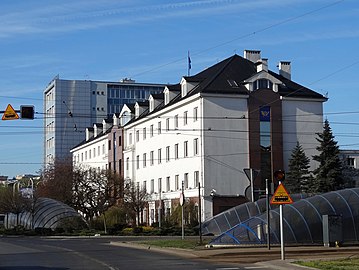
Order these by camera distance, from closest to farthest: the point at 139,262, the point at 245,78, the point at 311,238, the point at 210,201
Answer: the point at 139,262 < the point at 311,238 < the point at 210,201 < the point at 245,78

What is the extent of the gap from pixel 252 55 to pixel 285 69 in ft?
13.9

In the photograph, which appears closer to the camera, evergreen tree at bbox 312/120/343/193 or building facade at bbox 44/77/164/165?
evergreen tree at bbox 312/120/343/193

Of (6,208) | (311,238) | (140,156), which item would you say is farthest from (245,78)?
(311,238)

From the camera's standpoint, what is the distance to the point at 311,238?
35469mm

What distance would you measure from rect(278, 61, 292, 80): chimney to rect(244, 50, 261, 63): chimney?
279 cm

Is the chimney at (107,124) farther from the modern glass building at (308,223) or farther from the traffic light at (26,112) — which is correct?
the traffic light at (26,112)

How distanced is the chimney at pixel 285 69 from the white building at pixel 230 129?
341 centimetres

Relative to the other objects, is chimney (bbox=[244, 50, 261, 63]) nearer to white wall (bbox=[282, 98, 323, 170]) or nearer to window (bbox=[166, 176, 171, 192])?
white wall (bbox=[282, 98, 323, 170])

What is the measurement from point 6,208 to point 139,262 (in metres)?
51.8

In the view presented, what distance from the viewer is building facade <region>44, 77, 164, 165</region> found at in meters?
148

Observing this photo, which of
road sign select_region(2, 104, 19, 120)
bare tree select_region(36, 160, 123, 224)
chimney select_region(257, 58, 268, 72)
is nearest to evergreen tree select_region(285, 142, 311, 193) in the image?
chimney select_region(257, 58, 268, 72)

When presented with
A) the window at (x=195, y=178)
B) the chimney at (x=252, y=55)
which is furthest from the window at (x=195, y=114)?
the chimney at (x=252, y=55)

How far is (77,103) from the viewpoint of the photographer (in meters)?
151

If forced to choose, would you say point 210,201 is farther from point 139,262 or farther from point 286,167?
point 139,262
